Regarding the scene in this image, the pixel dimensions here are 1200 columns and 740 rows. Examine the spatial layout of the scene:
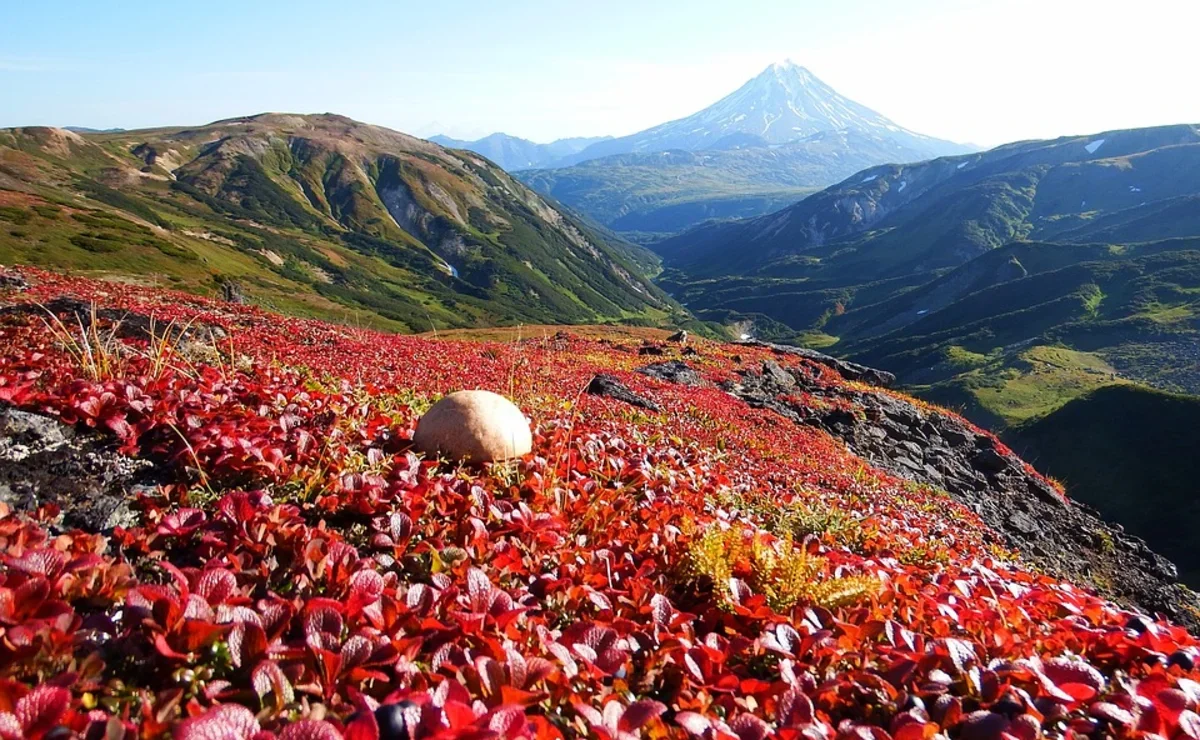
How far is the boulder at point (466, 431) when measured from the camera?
706cm

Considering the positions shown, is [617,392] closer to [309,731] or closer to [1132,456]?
[309,731]

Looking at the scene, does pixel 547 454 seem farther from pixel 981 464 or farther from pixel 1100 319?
pixel 1100 319

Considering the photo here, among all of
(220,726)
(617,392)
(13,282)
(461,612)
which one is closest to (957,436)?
(617,392)

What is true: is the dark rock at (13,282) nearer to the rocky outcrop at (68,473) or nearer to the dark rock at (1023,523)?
the rocky outcrop at (68,473)

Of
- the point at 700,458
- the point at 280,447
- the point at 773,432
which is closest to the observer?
the point at 280,447

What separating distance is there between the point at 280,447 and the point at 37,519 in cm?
194

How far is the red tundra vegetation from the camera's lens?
290 cm

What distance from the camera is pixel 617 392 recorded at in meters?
19.0

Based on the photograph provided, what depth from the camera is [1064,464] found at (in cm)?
6178

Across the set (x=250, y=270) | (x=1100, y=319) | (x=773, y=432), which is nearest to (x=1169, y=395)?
(x=773, y=432)

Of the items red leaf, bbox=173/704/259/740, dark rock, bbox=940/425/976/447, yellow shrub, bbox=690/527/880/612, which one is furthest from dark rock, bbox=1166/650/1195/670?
dark rock, bbox=940/425/976/447

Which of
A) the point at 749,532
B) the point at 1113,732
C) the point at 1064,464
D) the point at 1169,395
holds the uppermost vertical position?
the point at 1113,732

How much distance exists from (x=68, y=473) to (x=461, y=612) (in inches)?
148

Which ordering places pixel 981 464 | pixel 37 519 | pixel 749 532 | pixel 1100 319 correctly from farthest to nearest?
pixel 1100 319
pixel 981 464
pixel 749 532
pixel 37 519
